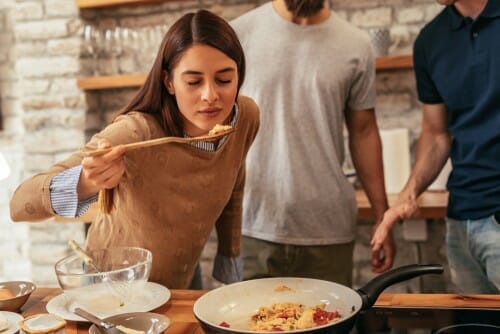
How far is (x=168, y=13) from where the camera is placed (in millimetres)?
3434

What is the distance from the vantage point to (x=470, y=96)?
1.93 metres

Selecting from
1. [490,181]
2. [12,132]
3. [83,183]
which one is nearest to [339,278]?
[490,181]

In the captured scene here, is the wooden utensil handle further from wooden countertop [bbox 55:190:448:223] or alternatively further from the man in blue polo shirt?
wooden countertop [bbox 55:190:448:223]

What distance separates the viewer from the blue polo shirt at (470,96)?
1.87 metres

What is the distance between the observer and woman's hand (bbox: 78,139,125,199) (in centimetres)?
125

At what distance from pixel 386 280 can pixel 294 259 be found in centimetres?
105

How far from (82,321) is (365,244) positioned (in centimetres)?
230

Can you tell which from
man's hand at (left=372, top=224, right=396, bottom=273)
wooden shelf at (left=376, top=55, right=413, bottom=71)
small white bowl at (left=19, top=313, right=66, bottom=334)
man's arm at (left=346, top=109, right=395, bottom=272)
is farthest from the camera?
wooden shelf at (left=376, top=55, right=413, bottom=71)

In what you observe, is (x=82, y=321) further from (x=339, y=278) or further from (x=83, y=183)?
(x=339, y=278)

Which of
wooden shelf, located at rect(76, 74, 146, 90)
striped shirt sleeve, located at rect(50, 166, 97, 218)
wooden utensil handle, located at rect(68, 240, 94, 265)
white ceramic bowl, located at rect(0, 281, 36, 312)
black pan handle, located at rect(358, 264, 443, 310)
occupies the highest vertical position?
wooden shelf, located at rect(76, 74, 146, 90)

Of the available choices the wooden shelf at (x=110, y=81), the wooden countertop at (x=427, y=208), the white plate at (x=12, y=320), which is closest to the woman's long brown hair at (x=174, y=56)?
the white plate at (x=12, y=320)

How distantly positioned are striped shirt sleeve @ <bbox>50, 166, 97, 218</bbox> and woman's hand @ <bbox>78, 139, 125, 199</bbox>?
16mm

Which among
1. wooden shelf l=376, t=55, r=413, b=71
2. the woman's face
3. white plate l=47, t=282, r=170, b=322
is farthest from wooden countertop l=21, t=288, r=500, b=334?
wooden shelf l=376, t=55, r=413, b=71

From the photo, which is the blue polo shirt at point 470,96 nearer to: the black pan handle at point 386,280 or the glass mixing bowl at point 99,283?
the black pan handle at point 386,280
